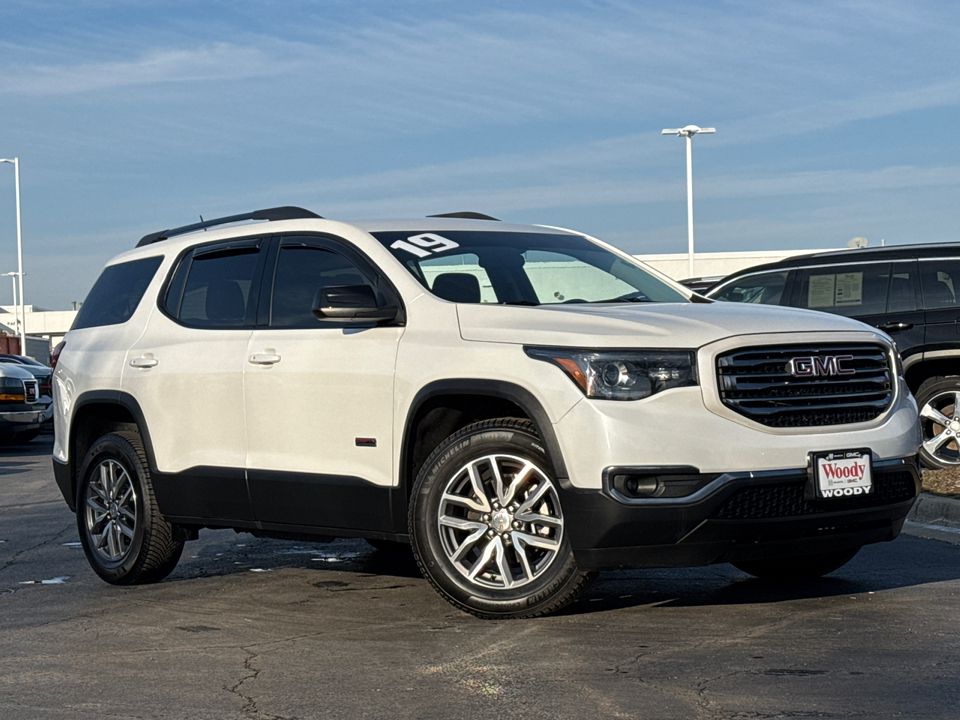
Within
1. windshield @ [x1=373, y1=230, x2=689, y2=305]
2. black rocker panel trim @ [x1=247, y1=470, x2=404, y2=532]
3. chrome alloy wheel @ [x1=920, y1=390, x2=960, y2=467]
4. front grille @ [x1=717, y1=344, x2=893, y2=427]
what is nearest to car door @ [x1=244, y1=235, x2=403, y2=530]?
black rocker panel trim @ [x1=247, y1=470, x2=404, y2=532]

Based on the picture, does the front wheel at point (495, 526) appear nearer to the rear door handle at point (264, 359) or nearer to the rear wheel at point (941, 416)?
the rear door handle at point (264, 359)

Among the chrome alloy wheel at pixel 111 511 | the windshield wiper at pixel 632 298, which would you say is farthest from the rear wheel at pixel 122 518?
the windshield wiper at pixel 632 298

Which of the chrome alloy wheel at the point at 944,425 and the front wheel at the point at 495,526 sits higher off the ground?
the front wheel at the point at 495,526

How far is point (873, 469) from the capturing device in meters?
5.57

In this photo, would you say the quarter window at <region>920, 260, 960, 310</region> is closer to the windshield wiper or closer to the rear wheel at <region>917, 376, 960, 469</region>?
the rear wheel at <region>917, 376, 960, 469</region>

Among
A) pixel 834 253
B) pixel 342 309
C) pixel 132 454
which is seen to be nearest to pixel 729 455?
pixel 342 309

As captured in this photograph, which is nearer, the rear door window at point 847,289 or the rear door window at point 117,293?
the rear door window at point 117,293

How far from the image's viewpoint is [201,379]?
678 cm

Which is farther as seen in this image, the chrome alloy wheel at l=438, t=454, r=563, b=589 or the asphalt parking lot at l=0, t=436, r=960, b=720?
the chrome alloy wheel at l=438, t=454, r=563, b=589

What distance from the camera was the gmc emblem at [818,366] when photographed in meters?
5.50

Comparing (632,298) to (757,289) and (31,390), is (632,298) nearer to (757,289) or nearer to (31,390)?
(757,289)

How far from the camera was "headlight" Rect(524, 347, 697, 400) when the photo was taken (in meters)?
5.31

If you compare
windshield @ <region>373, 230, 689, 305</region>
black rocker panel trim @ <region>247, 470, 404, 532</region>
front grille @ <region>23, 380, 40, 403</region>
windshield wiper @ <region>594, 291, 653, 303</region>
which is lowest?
front grille @ <region>23, 380, 40, 403</region>

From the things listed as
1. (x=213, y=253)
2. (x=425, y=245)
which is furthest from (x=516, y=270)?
(x=213, y=253)
